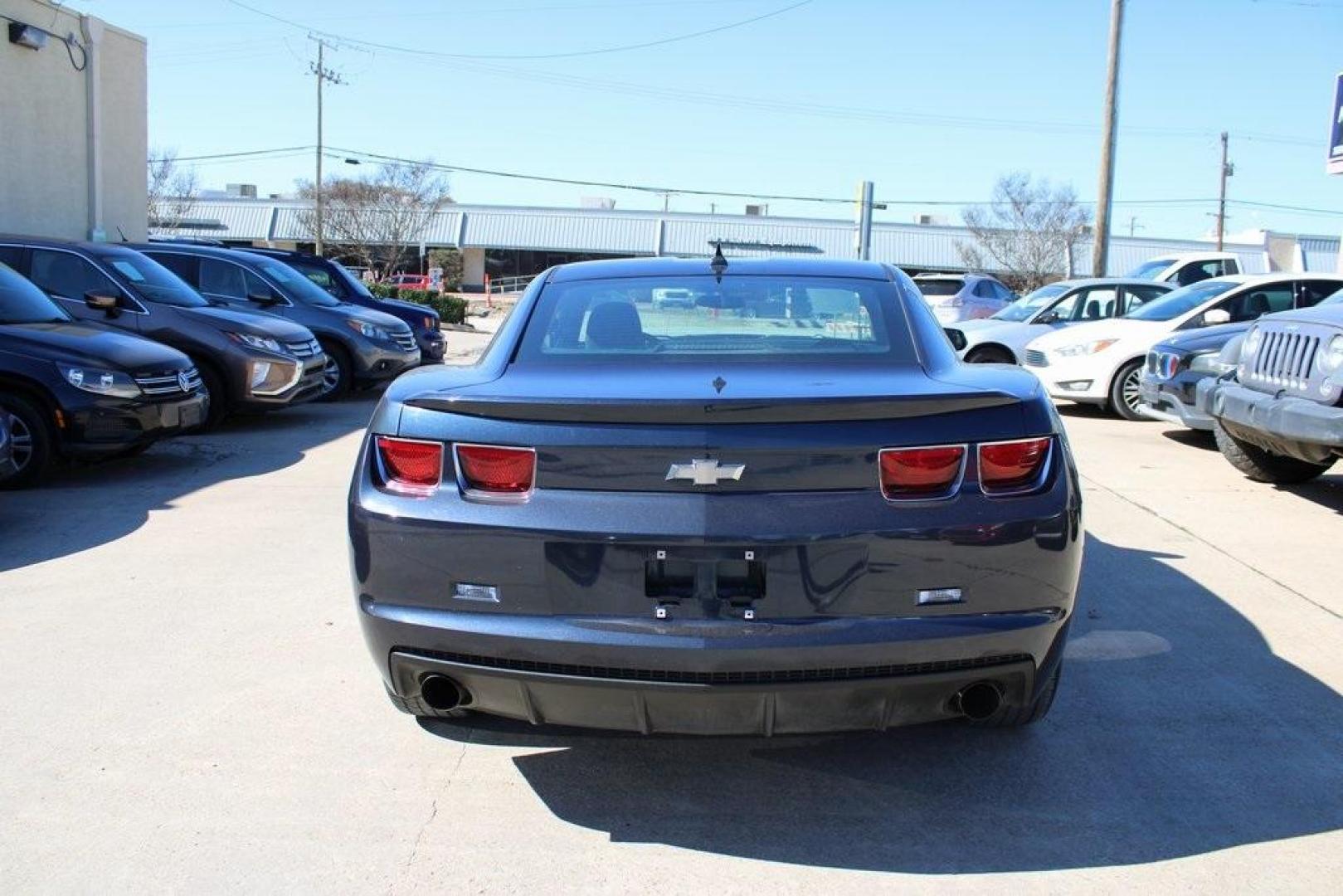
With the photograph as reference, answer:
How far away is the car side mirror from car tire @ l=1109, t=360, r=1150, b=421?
10.0 meters

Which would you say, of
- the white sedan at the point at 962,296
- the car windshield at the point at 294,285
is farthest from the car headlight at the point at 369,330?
the white sedan at the point at 962,296

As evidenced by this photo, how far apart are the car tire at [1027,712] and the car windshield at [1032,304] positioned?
13.6 metres

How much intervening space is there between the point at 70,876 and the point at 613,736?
146 cm

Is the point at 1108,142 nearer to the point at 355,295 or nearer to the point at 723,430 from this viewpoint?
the point at 355,295

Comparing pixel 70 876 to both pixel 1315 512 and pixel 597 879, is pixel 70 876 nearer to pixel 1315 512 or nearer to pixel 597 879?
pixel 597 879

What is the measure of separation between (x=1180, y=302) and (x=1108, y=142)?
10616 mm

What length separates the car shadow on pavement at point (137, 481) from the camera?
7.04 meters

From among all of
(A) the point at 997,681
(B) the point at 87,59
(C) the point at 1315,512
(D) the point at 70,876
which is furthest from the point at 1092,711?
Result: (B) the point at 87,59

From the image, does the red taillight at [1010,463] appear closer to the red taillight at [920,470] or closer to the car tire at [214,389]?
the red taillight at [920,470]

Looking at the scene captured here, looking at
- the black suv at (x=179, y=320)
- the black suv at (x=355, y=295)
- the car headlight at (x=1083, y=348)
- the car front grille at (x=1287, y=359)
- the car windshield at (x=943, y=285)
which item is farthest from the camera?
the car windshield at (x=943, y=285)

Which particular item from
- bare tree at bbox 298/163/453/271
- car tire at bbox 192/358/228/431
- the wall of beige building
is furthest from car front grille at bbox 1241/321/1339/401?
bare tree at bbox 298/163/453/271

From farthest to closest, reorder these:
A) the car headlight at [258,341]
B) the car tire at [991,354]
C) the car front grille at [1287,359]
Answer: the car tire at [991,354]
the car headlight at [258,341]
the car front grille at [1287,359]

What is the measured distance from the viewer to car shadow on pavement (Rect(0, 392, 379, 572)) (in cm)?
704

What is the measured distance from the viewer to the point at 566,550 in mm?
3188
